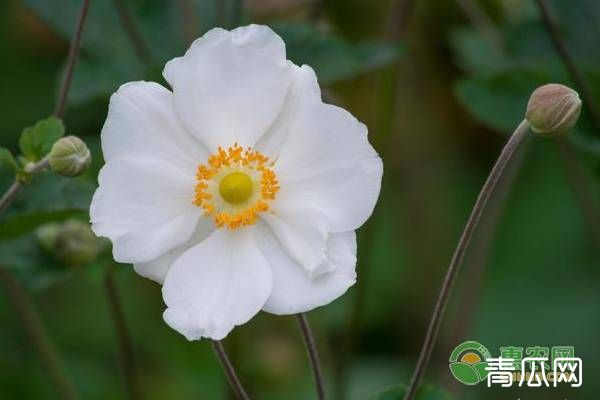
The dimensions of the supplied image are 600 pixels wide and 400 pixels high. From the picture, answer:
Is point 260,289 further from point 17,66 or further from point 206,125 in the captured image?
point 17,66

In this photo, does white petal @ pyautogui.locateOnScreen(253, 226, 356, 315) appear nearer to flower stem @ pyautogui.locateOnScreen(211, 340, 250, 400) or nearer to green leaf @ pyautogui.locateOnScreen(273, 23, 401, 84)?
flower stem @ pyautogui.locateOnScreen(211, 340, 250, 400)

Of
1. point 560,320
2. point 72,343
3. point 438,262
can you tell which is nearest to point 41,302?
point 72,343

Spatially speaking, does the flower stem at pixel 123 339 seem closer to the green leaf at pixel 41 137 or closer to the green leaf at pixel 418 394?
the green leaf at pixel 41 137

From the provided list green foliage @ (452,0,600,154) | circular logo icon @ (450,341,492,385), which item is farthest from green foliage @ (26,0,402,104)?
circular logo icon @ (450,341,492,385)

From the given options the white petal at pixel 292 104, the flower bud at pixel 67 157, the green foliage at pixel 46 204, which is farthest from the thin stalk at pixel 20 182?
the white petal at pixel 292 104

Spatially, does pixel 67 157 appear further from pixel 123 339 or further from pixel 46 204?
pixel 123 339

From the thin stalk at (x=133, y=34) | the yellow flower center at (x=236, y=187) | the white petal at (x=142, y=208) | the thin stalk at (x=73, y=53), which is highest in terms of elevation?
the thin stalk at (x=133, y=34)

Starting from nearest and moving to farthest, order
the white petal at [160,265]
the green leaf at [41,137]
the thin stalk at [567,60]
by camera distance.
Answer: the white petal at [160,265]
the green leaf at [41,137]
the thin stalk at [567,60]
